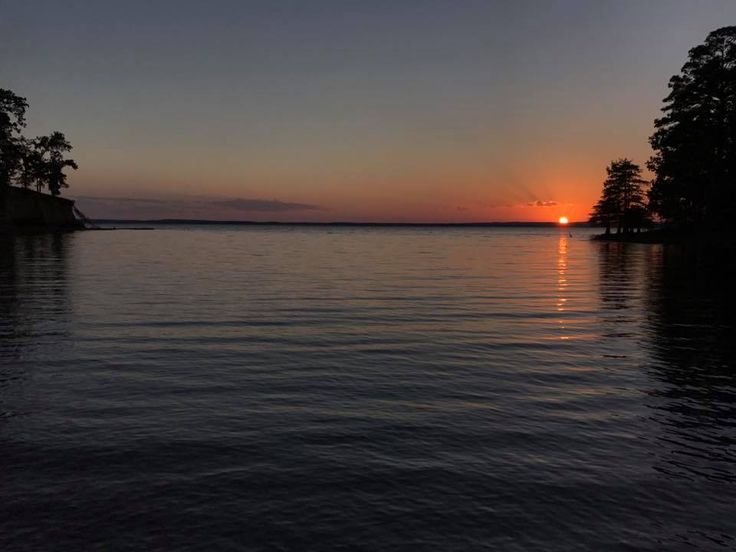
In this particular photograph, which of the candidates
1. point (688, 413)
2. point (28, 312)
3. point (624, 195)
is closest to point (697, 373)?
point (688, 413)

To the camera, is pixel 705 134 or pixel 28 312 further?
pixel 705 134

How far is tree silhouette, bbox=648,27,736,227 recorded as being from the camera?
75000mm

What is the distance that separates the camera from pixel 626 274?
50.2 meters

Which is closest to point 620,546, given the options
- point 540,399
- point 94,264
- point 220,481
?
point 220,481

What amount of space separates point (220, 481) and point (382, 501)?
246 centimetres

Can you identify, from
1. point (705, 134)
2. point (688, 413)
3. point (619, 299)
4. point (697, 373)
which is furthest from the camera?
point (705, 134)

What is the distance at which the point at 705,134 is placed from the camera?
255 feet

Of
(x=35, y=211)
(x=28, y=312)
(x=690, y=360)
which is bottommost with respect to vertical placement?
(x=690, y=360)

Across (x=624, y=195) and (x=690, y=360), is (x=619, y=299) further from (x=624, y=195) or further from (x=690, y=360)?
(x=624, y=195)

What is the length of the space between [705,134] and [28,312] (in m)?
81.4

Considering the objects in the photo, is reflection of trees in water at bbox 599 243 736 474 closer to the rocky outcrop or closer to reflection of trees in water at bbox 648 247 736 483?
reflection of trees in water at bbox 648 247 736 483

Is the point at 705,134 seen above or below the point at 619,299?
above

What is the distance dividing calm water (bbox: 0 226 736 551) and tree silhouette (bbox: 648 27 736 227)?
59.0 metres

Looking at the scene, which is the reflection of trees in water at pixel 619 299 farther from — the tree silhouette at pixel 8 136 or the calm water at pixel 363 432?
the tree silhouette at pixel 8 136
